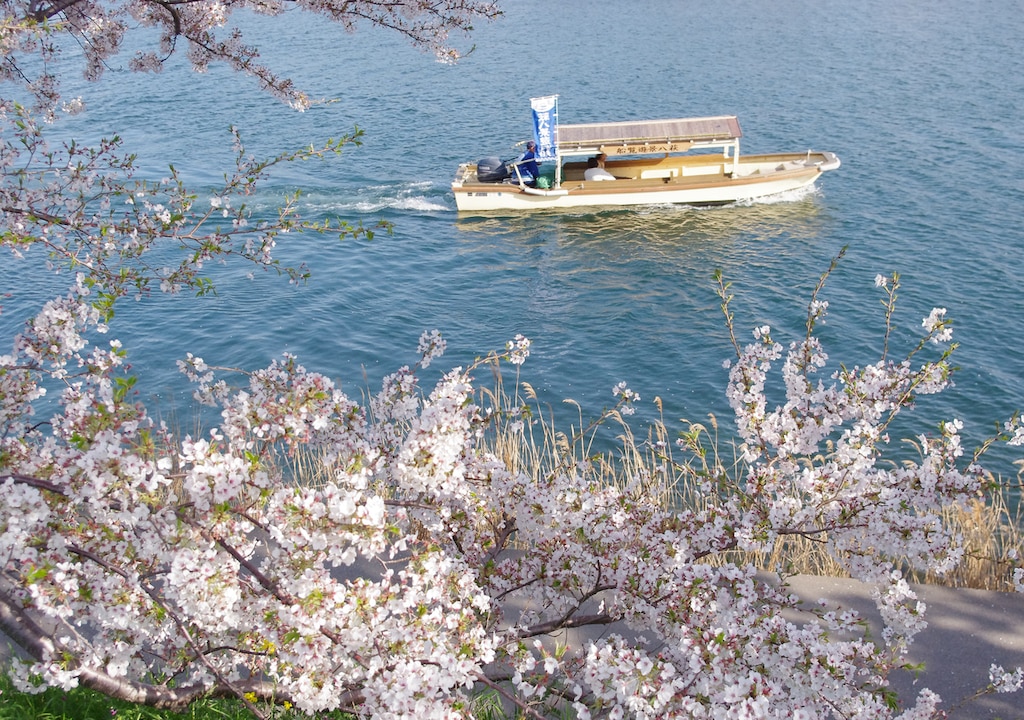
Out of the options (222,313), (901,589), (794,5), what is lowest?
(222,313)

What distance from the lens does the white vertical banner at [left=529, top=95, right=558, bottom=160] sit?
21547mm

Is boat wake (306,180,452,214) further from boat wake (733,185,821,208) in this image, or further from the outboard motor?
boat wake (733,185,821,208)

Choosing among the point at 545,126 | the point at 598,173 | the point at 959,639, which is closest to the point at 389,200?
the point at 545,126

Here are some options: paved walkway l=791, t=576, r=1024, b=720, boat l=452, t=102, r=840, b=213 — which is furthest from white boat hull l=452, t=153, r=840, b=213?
paved walkway l=791, t=576, r=1024, b=720

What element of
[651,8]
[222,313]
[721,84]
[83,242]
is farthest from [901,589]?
[651,8]

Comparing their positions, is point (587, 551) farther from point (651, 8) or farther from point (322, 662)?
point (651, 8)

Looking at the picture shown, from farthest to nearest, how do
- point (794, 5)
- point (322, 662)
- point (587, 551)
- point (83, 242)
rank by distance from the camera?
point (794, 5), point (83, 242), point (587, 551), point (322, 662)

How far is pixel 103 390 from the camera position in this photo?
4301 mm

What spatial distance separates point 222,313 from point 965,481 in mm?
16120

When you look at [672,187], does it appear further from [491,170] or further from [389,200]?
[389,200]

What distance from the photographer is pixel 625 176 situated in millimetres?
23969

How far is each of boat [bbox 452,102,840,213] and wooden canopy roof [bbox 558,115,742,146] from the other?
0.17ft

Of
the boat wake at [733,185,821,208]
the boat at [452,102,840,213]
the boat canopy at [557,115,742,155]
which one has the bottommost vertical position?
the boat wake at [733,185,821,208]

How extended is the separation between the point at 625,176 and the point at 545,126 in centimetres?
309
